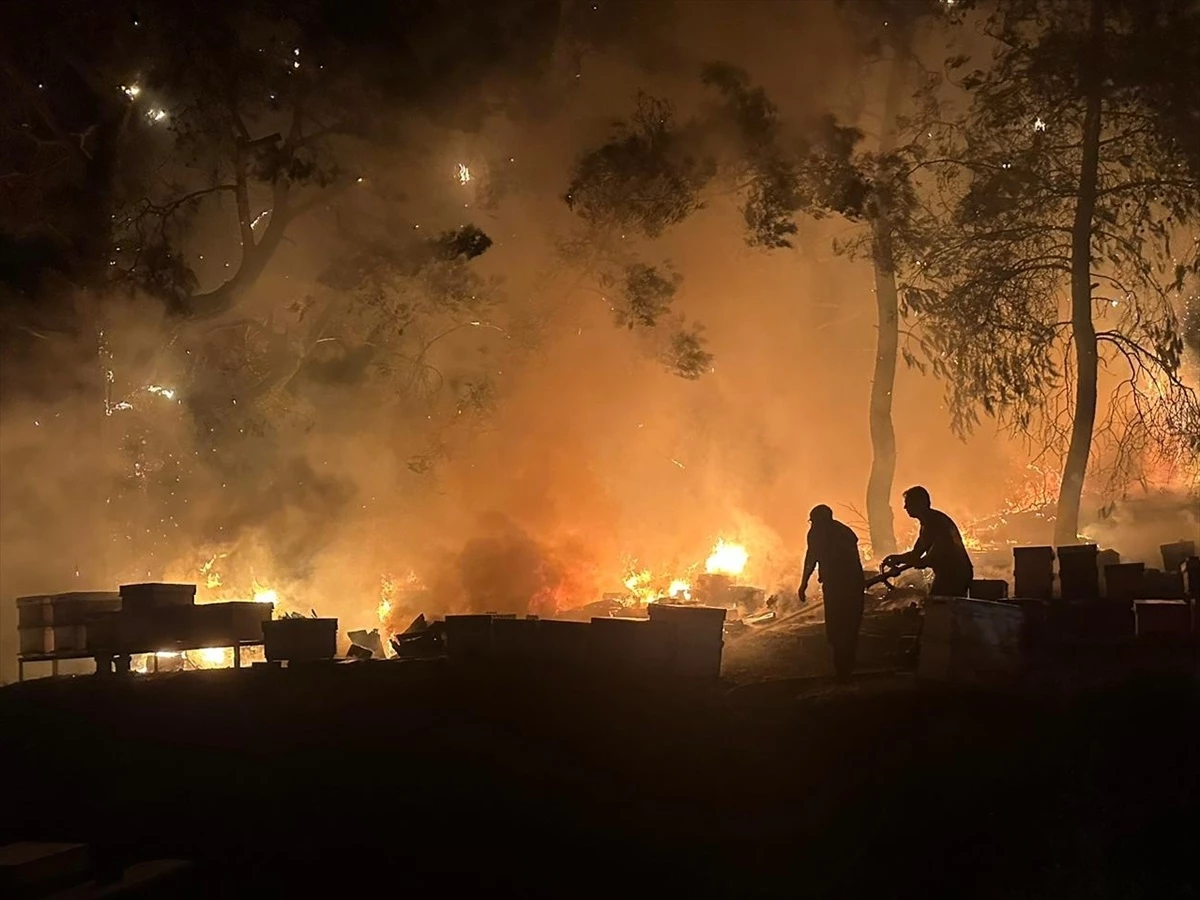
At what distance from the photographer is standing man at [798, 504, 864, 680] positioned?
1077 cm

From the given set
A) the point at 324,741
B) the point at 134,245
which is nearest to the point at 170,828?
the point at 324,741

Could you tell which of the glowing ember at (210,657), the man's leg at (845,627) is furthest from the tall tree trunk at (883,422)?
the glowing ember at (210,657)

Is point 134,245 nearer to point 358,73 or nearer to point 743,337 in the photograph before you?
A: point 358,73

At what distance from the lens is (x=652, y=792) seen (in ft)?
26.6

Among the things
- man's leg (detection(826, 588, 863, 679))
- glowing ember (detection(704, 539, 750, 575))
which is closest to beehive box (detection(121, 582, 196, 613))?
man's leg (detection(826, 588, 863, 679))

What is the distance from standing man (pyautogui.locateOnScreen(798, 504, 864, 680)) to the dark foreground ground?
26.2 inches

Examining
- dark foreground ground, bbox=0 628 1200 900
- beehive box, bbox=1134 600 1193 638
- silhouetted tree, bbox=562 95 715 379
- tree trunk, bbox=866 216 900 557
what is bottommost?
dark foreground ground, bbox=0 628 1200 900

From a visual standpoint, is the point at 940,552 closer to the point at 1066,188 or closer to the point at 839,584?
the point at 839,584

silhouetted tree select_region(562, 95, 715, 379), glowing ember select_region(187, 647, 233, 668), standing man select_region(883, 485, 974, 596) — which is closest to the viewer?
standing man select_region(883, 485, 974, 596)

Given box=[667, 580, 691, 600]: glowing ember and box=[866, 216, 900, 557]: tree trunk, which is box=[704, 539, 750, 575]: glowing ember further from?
box=[866, 216, 900, 557]: tree trunk

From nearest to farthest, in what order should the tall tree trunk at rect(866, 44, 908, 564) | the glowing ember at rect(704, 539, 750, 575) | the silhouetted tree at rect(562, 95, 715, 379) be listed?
the tall tree trunk at rect(866, 44, 908, 564) < the silhouetted tree at rect(562, 95, 715, 379) < the glowing ember at rect(704, 539, 750, 575)

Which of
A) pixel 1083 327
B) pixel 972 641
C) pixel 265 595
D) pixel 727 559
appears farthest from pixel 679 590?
pixel 972 641

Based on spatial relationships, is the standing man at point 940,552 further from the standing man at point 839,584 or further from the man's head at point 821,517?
the man's head at point 821,517

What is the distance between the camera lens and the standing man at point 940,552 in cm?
1091
